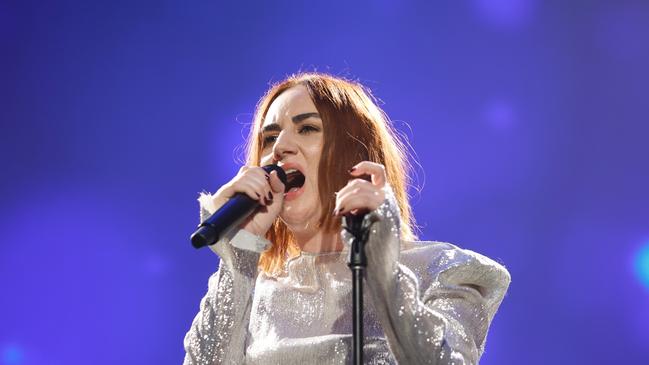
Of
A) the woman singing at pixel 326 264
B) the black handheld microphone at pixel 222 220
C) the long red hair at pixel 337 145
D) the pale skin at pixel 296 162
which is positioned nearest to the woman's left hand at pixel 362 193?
the woman singing at pixel 326 264

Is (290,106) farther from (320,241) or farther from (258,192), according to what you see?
(258,192)

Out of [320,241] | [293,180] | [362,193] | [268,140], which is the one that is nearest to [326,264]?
[320,241]

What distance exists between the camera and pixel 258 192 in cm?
148

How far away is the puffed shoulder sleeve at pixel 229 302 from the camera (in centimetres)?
161

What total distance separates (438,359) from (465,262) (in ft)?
0.99

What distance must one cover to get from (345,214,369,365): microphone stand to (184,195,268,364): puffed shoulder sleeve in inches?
14.0

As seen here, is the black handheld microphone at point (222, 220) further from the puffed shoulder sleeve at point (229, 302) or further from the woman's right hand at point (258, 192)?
the puffed shoulder sleeve at point (229, 302)

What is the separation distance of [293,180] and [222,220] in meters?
0.46

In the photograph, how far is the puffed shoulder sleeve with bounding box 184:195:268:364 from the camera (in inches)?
63.4

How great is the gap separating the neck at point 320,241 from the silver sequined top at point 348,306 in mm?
23
